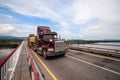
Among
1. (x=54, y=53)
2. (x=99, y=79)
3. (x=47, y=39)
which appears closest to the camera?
(x=99, y=79)

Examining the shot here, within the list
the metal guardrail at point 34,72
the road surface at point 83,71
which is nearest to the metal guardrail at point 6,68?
the metal guardrail at point 34,72

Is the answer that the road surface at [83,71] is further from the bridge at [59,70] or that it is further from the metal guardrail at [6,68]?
the metal guardrail at [6,68]

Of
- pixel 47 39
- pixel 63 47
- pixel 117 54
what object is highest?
pixel 47 39

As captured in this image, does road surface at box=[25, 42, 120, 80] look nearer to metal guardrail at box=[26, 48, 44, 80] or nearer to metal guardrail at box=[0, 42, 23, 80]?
metal guardrail at box=[26, 48, 44, 80]

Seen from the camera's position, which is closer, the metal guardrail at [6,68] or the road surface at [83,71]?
the metal guardrail at [6,68]

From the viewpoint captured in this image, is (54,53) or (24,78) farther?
(54,53)

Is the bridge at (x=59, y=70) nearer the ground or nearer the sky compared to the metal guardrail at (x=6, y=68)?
nearer the ground

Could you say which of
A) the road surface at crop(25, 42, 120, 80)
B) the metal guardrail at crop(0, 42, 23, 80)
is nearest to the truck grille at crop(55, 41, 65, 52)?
the road surface at crop(25, 42, 120, 80)

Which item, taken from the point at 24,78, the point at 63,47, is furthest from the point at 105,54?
the point at 24,78

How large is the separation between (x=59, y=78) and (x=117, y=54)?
7.44 meters

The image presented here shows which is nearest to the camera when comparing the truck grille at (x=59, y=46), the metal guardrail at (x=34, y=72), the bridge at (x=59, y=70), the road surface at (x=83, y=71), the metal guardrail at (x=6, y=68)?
the metal guardrail at (x=34, y=72)

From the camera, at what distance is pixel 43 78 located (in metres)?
5.04

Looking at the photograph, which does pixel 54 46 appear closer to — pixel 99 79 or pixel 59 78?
pixel 59 78

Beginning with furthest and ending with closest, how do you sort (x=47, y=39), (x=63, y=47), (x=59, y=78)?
(x=47, y=39), (x=63, y=47), (x=59, y=78)
